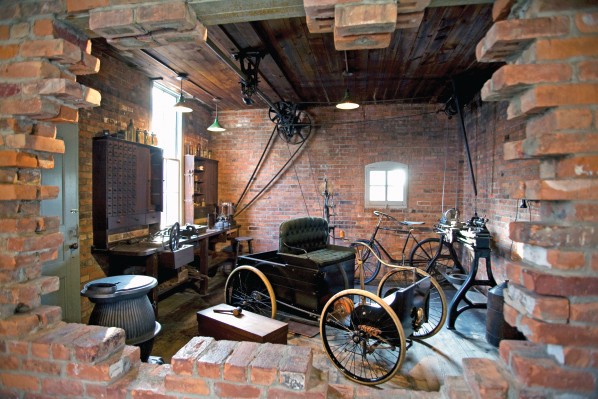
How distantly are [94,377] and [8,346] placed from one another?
459mm

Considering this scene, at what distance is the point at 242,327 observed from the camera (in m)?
2.68

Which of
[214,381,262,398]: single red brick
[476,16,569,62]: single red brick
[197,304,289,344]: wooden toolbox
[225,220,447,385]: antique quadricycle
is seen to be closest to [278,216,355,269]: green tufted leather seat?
[225,220,447,385]: antique quadricycle

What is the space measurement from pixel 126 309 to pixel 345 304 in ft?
6.11

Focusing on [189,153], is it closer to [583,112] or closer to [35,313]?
[35,313]

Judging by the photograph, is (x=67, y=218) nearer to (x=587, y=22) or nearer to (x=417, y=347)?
(x=417, y=347)

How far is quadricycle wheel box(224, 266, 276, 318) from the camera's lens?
12.8 ft

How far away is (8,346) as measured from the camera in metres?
1.59

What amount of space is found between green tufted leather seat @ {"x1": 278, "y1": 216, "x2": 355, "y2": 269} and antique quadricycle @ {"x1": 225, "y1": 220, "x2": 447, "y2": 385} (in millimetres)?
16

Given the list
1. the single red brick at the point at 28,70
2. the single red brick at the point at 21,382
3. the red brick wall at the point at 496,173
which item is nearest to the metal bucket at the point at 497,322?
the red brick wall at the point at 496,173

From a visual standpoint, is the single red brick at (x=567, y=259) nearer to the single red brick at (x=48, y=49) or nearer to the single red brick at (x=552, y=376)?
the single red brick at (x=552, y=376)

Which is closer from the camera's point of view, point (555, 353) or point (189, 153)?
point (555, 353)

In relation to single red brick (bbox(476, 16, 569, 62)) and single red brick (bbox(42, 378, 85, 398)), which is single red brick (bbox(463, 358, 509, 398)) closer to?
single red brick (bbox(476, 16, 569, 62))

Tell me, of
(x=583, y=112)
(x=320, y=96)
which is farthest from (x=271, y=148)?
(x=583, y=112)

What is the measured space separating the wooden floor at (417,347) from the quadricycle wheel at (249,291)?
474mm
